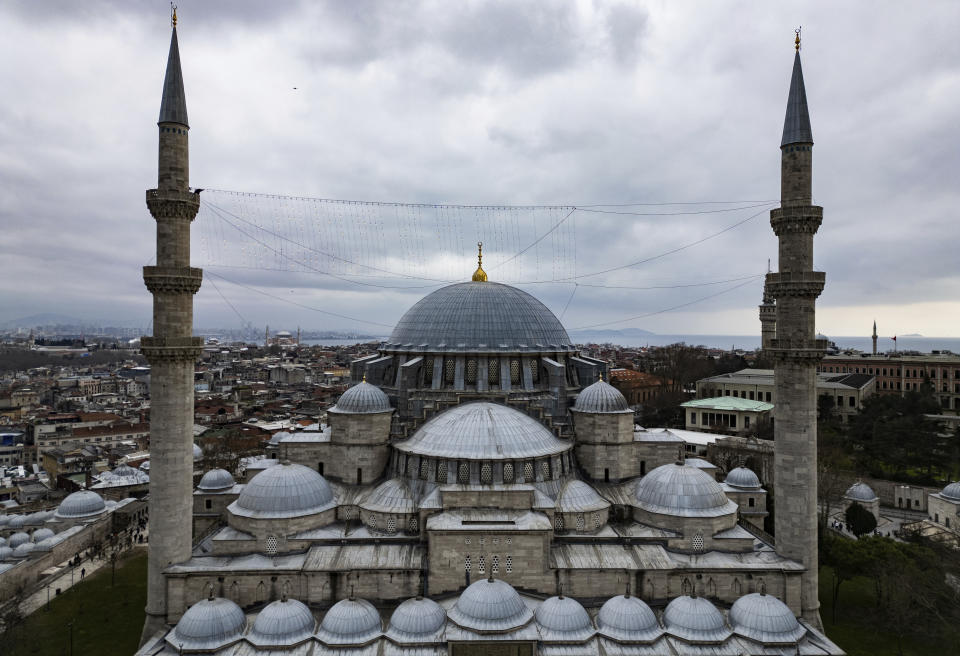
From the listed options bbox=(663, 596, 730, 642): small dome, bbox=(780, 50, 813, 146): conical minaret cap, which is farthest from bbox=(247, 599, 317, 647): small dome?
bbox=(780, 50, 813, 146): conical minaret cap

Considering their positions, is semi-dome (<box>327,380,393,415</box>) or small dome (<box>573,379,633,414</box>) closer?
semi-dome (<box>327,380,393,415</box>)

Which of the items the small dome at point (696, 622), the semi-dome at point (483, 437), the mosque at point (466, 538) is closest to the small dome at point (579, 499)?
the mosque at point (466, 538)

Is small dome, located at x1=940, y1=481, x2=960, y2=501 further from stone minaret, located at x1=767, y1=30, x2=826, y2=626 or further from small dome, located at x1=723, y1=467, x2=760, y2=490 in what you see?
stone minaret, located at x1=767, y1=30, x2=826, y2=626

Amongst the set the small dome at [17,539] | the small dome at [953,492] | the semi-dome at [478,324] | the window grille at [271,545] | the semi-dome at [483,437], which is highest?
the semi-dome at [478,324]

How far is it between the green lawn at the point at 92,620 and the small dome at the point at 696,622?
17.8m

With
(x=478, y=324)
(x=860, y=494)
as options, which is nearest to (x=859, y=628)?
(x=860, y=494)

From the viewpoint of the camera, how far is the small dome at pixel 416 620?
16.3 metres

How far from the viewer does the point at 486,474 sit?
20953mm

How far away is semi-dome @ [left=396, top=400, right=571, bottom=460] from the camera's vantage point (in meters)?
21.4

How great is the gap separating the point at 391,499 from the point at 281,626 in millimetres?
5844

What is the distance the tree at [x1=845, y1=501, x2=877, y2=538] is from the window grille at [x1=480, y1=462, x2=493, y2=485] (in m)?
21.5

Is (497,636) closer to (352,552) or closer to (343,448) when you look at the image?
(352,552)

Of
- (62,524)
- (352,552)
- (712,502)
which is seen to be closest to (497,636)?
(352,552)

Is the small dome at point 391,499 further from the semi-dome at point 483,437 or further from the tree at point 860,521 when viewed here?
the tree at point 860,521
